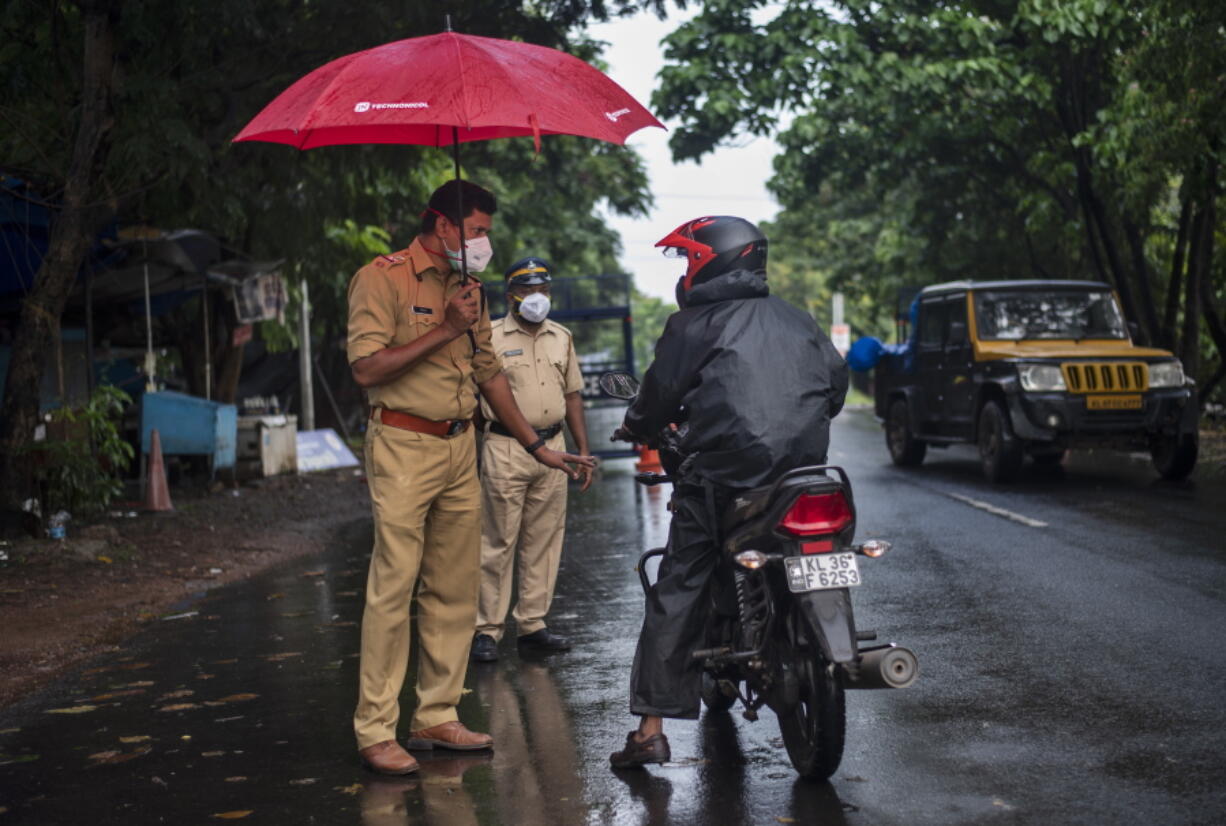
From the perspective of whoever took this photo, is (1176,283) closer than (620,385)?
No

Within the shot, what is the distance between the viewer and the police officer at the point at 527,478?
777cm

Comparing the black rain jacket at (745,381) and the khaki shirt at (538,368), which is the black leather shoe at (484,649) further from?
the black rain jacket at (745,381)

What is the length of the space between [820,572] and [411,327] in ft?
6.00

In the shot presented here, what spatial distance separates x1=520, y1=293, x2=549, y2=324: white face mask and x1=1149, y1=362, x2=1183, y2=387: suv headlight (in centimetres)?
896

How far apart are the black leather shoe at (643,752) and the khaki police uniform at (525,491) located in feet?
7.82

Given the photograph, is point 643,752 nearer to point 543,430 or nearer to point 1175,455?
point 543,430

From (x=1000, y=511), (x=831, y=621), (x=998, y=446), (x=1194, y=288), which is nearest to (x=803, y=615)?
(x=831, y=621)

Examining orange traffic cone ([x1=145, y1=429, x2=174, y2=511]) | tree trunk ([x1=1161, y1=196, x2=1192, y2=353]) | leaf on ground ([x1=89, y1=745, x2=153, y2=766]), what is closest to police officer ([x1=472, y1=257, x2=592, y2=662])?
leaf on ground ([x1=89, y1=745, x2=153, y2=766])

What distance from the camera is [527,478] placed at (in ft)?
25.8

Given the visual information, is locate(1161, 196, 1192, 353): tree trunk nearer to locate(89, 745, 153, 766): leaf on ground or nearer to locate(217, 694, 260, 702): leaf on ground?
locate(217, 694, 260, 702): leaf on ground

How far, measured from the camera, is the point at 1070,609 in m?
8.20

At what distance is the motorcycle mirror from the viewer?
583cm

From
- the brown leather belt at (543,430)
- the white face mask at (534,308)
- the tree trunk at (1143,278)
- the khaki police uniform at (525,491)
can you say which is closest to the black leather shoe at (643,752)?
the khaki police uniform at (525,491)

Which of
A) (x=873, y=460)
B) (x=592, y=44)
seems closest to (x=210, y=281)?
(x=592, y=44)
